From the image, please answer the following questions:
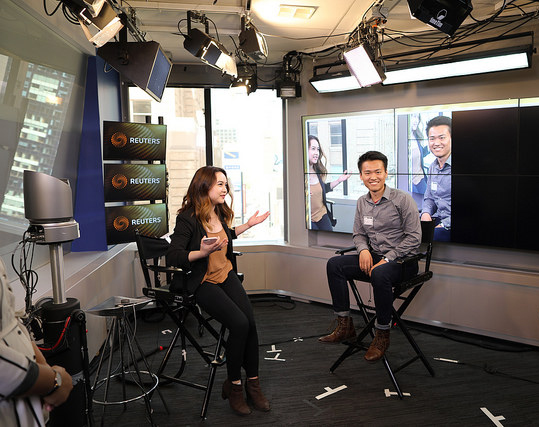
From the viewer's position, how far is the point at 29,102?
3.01 m

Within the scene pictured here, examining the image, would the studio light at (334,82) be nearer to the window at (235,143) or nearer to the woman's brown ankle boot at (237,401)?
the window at (235,143)

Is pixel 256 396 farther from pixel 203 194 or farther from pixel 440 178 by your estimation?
pixel 440 178

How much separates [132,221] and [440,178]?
3.03 metres

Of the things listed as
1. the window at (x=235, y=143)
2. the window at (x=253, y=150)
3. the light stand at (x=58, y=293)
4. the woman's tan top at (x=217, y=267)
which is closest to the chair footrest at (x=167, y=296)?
the woman's tan top at (x=217, y=267)

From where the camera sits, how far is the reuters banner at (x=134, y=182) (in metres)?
4.20

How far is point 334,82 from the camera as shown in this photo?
4.57 m

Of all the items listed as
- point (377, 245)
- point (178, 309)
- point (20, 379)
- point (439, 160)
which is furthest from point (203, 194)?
point (439, 160)

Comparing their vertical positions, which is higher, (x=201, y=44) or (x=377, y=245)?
(x=201, y=44)

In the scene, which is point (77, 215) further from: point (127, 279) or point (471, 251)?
point (471, 251)

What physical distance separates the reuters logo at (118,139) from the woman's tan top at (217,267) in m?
1.76

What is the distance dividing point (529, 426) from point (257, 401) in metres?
1.62

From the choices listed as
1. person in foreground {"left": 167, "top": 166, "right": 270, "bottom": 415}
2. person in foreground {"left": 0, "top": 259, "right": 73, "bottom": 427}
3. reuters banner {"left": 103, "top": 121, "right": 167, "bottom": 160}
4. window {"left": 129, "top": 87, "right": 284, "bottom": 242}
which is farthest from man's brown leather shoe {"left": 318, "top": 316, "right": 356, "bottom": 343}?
person in foreground {"left": 0, "top": 259, "right": 73, "bottom": 427}

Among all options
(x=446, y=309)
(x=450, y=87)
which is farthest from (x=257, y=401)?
(x=450, y=87)

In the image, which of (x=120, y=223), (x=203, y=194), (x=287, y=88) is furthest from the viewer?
(x=287, y=88)
